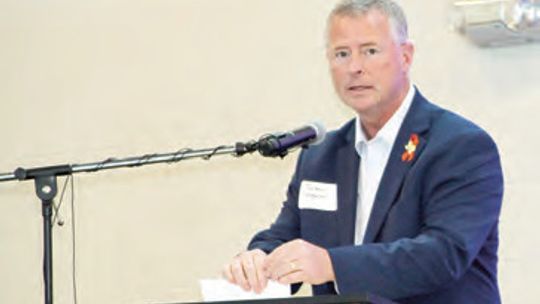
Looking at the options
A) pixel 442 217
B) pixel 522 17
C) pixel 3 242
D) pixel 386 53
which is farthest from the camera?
pixel 3 242

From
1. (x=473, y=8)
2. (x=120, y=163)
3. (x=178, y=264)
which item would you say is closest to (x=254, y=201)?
(x=178, y=264)

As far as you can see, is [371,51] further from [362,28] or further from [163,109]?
[163,109]

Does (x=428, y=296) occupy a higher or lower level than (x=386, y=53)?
lower

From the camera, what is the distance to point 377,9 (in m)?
3.10

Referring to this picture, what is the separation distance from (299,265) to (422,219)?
439 millimetres

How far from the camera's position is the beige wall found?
16.4 ft

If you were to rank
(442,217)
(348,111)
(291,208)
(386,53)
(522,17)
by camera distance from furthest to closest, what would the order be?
(348,111) → (522,17) → (291,208) → (386,53) → (442,217)

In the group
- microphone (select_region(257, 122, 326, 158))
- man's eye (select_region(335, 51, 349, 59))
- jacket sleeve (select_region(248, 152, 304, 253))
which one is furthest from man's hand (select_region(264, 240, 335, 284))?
man's eye (select_region(335, 51, 349, 59))

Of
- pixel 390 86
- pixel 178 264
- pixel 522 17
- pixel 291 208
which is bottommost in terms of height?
pixel 178 264

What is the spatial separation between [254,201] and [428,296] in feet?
8.00

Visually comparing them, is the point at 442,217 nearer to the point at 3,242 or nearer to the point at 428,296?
the point at 428,296

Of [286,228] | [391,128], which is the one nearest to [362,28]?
[391,128]

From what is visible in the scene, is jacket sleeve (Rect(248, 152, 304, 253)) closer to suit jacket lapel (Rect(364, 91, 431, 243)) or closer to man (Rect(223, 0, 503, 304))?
man (Rect(223, 0, 503, 304))

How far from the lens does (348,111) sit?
16.3 feet
